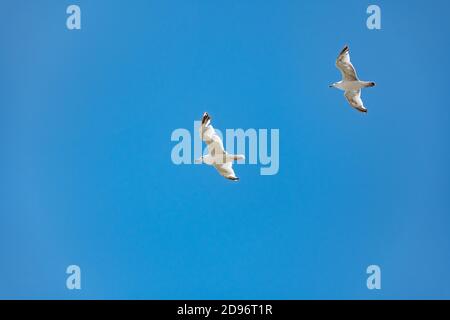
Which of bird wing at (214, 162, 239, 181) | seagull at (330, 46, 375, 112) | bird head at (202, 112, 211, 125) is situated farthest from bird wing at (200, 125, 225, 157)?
seagull at (330, 46, 375, 112)

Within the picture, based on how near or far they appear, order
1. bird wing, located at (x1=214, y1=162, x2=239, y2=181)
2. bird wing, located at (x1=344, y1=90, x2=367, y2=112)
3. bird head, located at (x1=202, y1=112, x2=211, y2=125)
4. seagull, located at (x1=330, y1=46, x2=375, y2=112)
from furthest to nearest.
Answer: bird wing, located at (x1=344, y1=90, x2=367, y2=112) < seagull, located at (x1=330, y1=46, x2=375, y2=112) < bird wing, located at (x1=214, y1=162, x2=239, y2=181) < bird head, located at (x1=202, y1=112, x2=211, y2=125)

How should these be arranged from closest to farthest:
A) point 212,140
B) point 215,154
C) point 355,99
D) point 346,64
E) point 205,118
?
point 205,118, point 212,140, point 215,154, point 346,64, point 355,99

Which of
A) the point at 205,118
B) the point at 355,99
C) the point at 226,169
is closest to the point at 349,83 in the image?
the point at 355,99

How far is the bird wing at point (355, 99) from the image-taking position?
13.5 m

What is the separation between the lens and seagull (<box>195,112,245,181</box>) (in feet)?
40.8

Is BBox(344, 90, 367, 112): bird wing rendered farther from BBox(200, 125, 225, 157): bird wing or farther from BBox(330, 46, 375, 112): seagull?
BBox(200, 125, 225, 157): bird wing

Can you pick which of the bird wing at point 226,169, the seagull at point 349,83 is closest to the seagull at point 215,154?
the bird wing at point 226,169

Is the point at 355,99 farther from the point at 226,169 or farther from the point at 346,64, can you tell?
the point at 226,169

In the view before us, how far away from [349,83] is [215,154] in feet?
8.47

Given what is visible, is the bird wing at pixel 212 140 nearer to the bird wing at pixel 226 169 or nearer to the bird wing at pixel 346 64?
the bird wing at pixel 226 169

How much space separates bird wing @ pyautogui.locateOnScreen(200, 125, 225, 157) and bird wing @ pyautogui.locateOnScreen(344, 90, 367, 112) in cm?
244

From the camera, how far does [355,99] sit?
44.6ft
